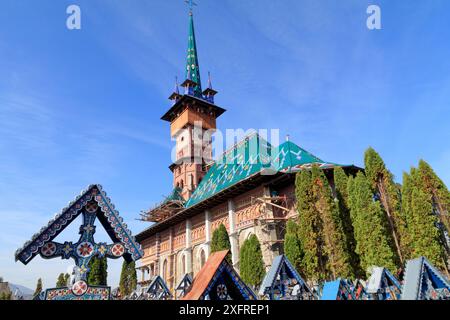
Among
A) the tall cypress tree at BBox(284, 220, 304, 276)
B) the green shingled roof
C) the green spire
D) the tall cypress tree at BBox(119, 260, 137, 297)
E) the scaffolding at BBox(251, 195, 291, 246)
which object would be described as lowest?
the tall cypress tree at BBox(119, 260, 137, 297)

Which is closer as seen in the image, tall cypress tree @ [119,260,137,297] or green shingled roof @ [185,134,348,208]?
green shingled roof @ [185,134,348,208]

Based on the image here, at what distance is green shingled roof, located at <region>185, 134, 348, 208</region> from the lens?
28938 mm

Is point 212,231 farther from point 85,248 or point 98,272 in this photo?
point 85,248

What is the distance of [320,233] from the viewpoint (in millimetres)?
21047

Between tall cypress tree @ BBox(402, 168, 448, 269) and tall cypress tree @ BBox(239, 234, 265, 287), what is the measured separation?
392 inches

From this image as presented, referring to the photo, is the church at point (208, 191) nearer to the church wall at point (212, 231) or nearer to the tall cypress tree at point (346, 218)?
the church wall at point (212, 231)

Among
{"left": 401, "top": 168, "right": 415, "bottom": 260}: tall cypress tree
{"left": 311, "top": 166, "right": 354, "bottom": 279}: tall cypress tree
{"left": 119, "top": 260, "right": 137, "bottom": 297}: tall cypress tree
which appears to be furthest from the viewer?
{"left": 119, "top": 260, "right": 137, "bottom": 297}: tall cypress tree

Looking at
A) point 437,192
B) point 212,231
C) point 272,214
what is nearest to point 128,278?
point 212,231

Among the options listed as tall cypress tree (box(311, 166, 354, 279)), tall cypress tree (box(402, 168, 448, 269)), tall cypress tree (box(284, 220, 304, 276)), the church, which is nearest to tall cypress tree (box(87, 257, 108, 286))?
the church

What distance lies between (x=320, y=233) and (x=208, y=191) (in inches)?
739

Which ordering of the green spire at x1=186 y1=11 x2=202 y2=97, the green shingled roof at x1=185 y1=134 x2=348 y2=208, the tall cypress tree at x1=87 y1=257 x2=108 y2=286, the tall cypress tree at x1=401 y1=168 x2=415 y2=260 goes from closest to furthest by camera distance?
A: the tall cypress tree at x1=401 y1=168 x2=415 y2=260 → the green shingled roof at x1=185 y1=134 x2=348 y2=208 → the tall cypress tree at x1=87 y1=257 x2=108 y2=286 → the green spire at x1=186 y1=11 x2=202 y2=97

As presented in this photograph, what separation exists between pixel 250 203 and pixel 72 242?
81.3 feet

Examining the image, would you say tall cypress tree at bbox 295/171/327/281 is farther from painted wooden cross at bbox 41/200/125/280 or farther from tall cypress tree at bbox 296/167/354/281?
painted wooden cross at bbox 41/200/125/280
